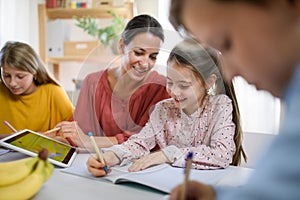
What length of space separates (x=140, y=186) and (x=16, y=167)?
25 centimetres

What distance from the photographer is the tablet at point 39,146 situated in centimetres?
89

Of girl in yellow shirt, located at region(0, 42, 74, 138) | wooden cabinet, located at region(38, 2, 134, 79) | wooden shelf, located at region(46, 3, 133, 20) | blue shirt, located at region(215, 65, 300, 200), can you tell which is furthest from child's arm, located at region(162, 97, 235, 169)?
wooden cabinet, located at region(38, 2, 134, 79)

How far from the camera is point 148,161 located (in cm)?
87

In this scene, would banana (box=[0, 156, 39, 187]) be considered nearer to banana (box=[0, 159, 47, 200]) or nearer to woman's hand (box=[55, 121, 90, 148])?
banana (box=[0, 159, 47, 200])

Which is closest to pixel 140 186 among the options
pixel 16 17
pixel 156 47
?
pixel 156 47

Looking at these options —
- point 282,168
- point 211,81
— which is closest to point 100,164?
point 211,81

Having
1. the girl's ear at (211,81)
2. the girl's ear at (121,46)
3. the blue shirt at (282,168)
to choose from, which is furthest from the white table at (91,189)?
the blue shirt at (282,168)

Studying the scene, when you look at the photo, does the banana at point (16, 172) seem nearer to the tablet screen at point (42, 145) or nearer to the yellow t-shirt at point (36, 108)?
the tablet screen at point (42, 145)

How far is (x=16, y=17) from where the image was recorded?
2.83m

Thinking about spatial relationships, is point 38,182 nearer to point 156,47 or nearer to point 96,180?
point 96,180

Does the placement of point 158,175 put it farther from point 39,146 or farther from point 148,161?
point 39,146

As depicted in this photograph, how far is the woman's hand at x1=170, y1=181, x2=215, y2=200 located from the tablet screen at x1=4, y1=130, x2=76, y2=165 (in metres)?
0.50

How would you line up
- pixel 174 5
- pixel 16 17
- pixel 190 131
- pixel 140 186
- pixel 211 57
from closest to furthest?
pixel 174 5
pixel 140 186
pixel 211 57
pixel 190 131
pixel 16 17

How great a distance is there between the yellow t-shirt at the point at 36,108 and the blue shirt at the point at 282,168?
1.42 metres
